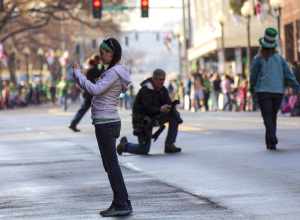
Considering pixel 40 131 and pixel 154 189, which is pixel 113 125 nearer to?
pixel 154 189

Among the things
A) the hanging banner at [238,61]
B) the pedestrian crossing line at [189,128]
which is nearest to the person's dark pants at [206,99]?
the hanging banner at [238,61]

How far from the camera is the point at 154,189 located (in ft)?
44.0

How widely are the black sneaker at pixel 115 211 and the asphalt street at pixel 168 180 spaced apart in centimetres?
8

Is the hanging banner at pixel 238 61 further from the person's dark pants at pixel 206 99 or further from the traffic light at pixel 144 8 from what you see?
the traffic light at pixel 144 8

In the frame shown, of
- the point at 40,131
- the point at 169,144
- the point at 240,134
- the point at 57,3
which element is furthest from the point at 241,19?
the point at 169,144

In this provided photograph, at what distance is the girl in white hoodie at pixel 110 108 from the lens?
1119 cm

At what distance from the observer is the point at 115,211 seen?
11062 millimetres

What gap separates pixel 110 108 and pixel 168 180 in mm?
3408

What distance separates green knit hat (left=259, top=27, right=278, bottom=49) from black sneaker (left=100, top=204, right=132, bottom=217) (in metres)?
8.06

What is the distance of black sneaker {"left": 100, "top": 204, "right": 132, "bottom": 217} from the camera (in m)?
11.0

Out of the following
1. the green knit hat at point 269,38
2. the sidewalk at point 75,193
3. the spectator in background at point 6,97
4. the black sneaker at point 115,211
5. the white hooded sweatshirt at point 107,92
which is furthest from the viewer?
the spectator in background at point 6,97

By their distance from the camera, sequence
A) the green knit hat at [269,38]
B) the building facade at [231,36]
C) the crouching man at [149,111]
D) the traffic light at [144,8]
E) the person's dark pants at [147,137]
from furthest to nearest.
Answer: the building facade at [231,36] → the traffic light at [144,8] → the person's dark pants at [147,137] → the crouching man at [149,111] → the green knit hat at [269,38]

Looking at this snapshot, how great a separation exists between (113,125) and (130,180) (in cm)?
358

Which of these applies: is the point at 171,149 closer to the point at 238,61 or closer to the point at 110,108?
the point at 110,108
